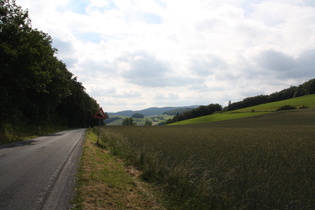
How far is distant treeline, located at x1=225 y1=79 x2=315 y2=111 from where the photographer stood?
98.2 meters

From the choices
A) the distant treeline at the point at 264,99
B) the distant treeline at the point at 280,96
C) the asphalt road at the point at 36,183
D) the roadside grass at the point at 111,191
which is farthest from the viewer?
the distant treeline at the point at 264,99

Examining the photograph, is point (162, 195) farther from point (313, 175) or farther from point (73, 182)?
point (313, 175)

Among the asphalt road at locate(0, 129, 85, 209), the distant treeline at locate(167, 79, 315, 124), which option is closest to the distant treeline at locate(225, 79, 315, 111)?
the distant treeline at locate(167, 79, 315, 124)

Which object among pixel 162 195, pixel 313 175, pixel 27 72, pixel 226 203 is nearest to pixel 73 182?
pixel 162 195

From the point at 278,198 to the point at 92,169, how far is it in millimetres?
6075

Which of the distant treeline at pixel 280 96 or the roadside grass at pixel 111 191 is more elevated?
the distant treeline at pixel 280 96

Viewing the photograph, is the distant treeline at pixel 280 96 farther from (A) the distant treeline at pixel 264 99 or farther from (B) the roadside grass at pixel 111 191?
(B) the roadside grass at pixel 111 191

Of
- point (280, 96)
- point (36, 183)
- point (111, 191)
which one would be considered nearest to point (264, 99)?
point (280, 96)

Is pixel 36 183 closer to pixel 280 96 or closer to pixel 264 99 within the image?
pixel 280 96

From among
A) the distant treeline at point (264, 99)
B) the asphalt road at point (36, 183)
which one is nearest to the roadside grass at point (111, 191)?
the asphalt road at point (36, 183)

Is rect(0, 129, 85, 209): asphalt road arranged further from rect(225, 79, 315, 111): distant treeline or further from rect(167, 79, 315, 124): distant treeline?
rect(225, 79, 315, 111): distant treeline

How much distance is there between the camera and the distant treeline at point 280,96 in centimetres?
Result: 9816

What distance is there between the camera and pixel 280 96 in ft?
354

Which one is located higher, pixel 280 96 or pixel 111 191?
pixel 280 96
